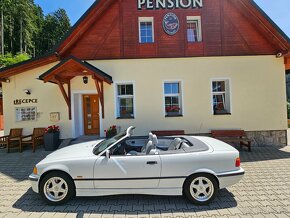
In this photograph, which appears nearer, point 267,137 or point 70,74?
point 70,74

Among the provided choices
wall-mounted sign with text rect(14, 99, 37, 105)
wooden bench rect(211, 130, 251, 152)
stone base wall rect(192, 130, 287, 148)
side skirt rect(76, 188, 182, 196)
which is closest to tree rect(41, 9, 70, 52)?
wall-mounted sign with text rect(14, 99, 37, 105)

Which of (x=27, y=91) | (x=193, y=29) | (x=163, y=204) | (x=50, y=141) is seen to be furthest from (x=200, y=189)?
(x=27, y=91)

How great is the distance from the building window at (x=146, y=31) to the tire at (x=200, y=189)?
7.30 m

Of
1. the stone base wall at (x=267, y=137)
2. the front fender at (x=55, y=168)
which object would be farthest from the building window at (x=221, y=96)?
the front fender at (x=55, y=168)

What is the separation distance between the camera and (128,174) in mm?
3811

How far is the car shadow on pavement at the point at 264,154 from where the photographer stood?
7191 millimetres

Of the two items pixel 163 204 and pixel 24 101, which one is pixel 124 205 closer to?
pixel 163 204

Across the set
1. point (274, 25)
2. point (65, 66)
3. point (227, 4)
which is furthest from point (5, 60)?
point (274, 25)

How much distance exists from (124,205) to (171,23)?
8.15 meters

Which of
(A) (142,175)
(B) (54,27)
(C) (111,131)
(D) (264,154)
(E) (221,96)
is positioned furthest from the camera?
(B) (54,27)

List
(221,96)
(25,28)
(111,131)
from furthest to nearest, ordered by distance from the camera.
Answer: (25,28)
(221,96)
(111,131)

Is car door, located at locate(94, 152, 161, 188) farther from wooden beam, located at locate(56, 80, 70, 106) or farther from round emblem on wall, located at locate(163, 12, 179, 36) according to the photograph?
round emblem on wall, located at locate(163, 12, 179, 36)

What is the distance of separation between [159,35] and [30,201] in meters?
7.99

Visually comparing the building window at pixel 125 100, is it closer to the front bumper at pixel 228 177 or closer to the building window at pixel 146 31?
the building window at pixel 146 31
